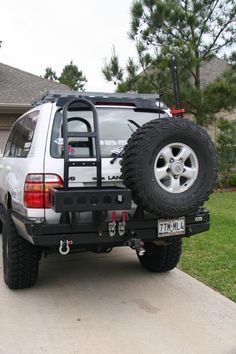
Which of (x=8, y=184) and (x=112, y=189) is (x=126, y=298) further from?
(x=8, y=184)

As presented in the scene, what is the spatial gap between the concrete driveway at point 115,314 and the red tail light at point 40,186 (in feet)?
3.50

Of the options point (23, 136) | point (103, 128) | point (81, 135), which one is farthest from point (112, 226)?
point (23, 136)

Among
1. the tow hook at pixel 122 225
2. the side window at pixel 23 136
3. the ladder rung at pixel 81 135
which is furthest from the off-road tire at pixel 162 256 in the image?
the side window at pixel 23 136

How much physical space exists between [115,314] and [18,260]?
1117mm

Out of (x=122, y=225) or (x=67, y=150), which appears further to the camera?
(x=122, y=225)

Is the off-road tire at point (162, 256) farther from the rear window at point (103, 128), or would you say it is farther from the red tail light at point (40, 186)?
the red tail light at point (40, 186)

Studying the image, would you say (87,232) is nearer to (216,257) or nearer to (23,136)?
(23,136)

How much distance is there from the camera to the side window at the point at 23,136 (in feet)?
14.7

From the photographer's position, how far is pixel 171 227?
4.11 meters

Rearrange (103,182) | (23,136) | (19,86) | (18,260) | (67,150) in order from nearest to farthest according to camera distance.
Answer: (67,150)
(103,182)
(18,260)
(23,136)
(19,86)

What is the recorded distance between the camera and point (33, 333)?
12.1ft

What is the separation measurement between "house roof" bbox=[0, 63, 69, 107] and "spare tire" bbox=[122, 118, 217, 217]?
30.8 feet

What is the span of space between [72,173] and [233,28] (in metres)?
10.8

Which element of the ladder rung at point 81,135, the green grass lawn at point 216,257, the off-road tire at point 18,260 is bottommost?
the green grass lawn at point 216,257
